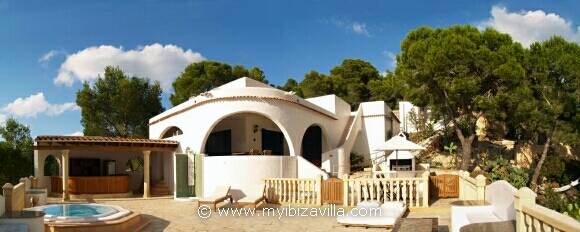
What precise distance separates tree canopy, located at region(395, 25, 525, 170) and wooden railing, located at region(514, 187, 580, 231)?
655 inches

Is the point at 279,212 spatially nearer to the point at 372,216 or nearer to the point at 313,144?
the point at 372,216

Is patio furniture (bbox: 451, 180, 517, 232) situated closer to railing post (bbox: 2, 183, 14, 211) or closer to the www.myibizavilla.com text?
the www.myibizavilla.com text

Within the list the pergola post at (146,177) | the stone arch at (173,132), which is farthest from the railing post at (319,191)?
the stone arch at (173,132)

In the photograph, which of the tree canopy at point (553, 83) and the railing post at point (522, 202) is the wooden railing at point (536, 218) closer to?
the railing post at point (522, 202)

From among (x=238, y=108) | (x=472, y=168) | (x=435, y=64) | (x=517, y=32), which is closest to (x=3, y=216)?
(x=238, y=108)

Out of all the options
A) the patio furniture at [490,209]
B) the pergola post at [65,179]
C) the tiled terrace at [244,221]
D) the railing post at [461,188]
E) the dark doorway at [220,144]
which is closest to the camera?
the patio furniture at [490,209]

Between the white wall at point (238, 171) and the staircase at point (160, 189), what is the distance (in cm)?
319

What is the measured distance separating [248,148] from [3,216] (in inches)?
565

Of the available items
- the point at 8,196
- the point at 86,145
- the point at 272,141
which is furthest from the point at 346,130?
the point at 8,196

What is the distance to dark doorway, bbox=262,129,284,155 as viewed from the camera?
899 inches

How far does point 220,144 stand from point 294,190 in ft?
28.7

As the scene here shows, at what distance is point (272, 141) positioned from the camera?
23.0 metres

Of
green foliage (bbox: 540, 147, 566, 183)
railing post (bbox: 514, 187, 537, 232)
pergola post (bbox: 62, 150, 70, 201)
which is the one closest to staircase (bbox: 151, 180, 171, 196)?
pergola post (bbox: 62, 150, 70, 201)

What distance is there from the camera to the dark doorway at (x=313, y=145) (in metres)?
23.6
